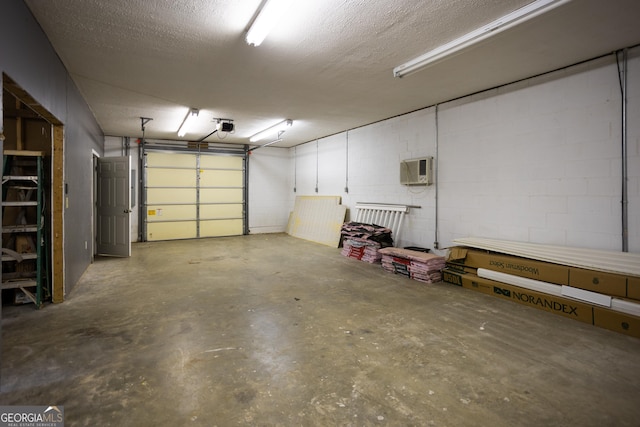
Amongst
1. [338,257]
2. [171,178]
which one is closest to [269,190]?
[171,178]

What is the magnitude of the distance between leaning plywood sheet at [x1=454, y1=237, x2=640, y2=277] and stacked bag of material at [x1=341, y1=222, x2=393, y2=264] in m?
1.90

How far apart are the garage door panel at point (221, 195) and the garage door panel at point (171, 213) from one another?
0.44 metres

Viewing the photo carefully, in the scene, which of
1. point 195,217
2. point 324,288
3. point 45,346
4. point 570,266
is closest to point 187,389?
point 45,346

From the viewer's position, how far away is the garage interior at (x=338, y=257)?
2119mm

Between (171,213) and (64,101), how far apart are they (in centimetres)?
538

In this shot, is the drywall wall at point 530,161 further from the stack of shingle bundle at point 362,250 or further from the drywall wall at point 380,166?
the stack of shingle bundle at point 362,250

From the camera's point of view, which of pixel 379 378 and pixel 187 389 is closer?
pixel 187 389

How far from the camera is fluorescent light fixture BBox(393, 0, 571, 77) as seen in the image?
8.54 ft

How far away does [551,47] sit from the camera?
3363 mm

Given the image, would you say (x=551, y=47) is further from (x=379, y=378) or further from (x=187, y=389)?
(x=187, y=389)

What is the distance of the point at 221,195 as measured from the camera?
9.52 metres

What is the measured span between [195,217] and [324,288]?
610 cm

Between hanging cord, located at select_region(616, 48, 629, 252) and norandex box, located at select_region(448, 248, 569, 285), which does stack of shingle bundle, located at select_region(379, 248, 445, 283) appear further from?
hanging cord, located at select_region(616, 48, 629, 252)

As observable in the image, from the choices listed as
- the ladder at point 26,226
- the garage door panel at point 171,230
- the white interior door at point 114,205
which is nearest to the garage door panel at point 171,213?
the garage door panel at point 171,230
